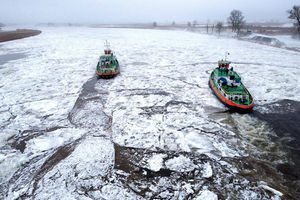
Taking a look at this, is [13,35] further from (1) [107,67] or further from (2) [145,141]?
(2) [145,141]

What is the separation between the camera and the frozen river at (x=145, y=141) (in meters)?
5.09

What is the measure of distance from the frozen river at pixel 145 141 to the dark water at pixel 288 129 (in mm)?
39

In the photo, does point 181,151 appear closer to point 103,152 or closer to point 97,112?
point 103,152

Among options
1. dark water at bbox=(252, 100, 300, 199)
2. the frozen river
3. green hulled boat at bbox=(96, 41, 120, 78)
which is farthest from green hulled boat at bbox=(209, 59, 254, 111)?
green hulled boat at bbox=(96, 41, 120, 78)

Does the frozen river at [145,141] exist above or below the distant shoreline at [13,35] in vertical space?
below

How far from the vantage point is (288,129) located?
7.65 meters

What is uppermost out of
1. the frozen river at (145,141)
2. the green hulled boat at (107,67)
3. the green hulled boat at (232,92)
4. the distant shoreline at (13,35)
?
the distant shoreline at (13,35)

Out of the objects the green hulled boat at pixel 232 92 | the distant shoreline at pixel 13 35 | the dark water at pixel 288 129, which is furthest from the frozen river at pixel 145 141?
the distant shoreline at pixel 13 35

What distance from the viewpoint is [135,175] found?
5469mm

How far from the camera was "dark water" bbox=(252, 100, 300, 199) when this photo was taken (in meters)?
5.45

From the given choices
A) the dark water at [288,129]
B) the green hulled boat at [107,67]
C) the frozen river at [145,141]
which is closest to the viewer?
the frozen river at [145,141]

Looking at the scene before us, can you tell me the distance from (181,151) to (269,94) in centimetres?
842

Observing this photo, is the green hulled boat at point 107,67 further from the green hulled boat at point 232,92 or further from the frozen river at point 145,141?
the green hulled boat at point 232,92

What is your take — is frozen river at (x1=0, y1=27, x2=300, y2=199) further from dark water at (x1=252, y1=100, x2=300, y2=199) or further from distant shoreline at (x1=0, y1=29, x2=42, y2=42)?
distant shoreline at (x1=0, y1=29, x2=42, y2=42)
